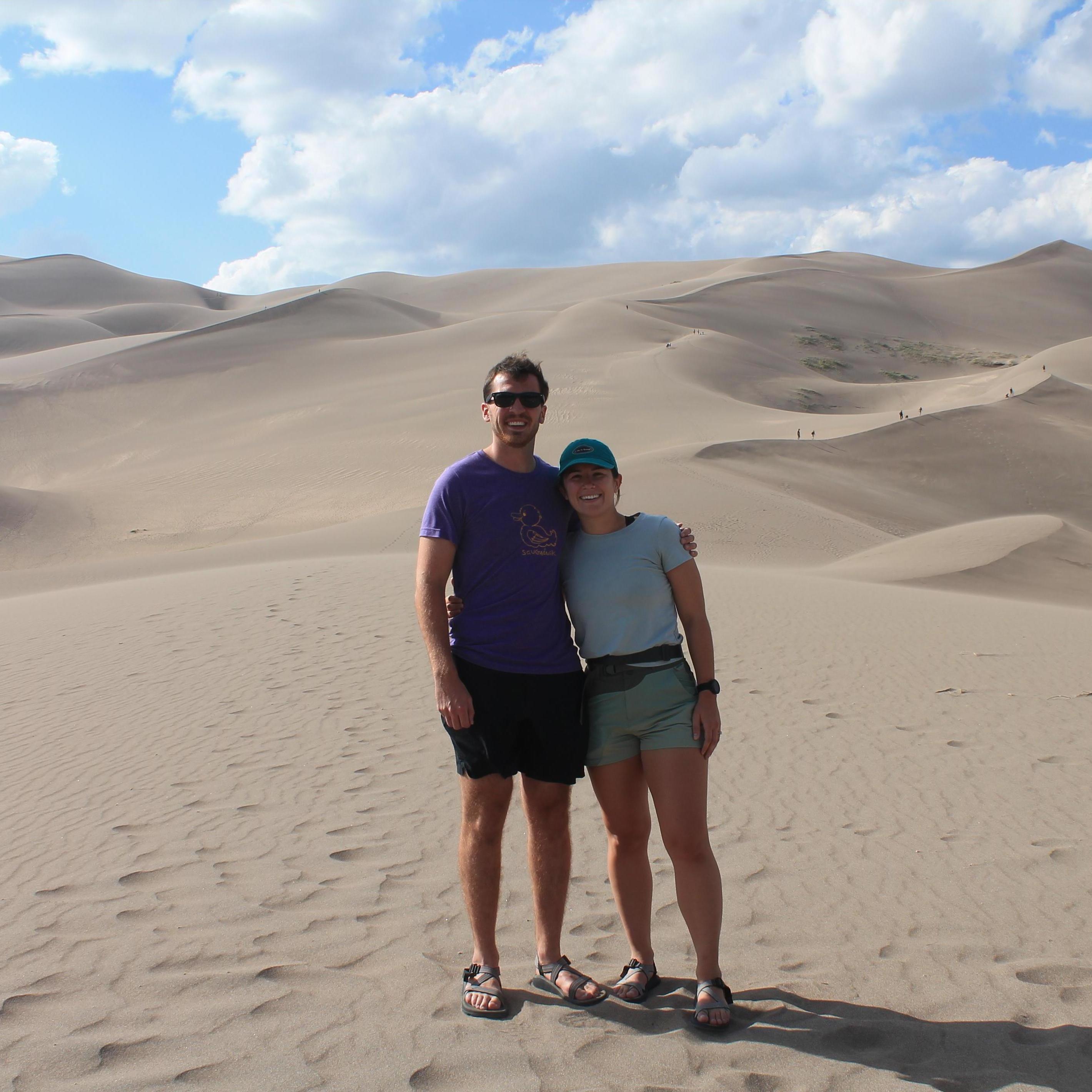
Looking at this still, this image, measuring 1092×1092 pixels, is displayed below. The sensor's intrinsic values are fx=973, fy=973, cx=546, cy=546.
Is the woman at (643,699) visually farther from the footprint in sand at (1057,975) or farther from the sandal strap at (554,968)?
the footprint in sand at (1057,975)

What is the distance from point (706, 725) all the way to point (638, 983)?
3.12ft

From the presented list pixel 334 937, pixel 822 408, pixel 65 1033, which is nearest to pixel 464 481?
pixel 334 937

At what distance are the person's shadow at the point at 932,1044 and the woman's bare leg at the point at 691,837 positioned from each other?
0.29 metres

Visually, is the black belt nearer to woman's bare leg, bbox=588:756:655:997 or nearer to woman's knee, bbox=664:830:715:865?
woman's bare leg, bbox=588:756:655:997

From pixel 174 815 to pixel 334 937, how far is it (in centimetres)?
196

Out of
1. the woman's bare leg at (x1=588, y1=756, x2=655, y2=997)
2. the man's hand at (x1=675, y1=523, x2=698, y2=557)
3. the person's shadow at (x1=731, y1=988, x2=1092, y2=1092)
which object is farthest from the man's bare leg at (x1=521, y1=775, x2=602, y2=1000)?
the man's hand at (x1=675, y1=523, x2=698, y2=557)

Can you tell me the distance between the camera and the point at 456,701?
3250mm

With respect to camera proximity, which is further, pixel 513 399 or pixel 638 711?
pixel 513 399

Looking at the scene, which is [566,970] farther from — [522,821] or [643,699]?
[522,821]

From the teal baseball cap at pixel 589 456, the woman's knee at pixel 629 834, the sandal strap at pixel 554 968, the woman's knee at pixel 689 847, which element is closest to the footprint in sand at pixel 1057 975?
the woman's knee at pixel 689 847

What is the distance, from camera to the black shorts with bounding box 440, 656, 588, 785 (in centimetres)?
330

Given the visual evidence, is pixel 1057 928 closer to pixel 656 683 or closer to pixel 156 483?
pixel 656 683

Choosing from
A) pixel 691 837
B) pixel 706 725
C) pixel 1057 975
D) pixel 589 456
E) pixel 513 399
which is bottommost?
pixel 1057 975

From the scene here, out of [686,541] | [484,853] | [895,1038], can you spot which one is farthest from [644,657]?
[895,1038]
